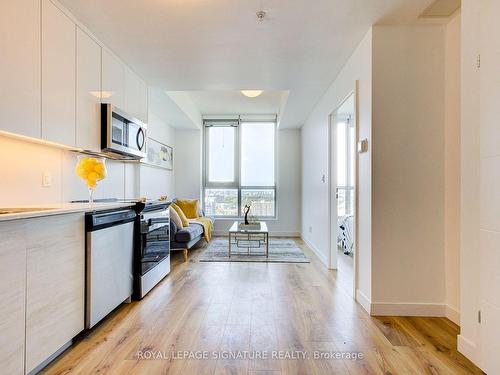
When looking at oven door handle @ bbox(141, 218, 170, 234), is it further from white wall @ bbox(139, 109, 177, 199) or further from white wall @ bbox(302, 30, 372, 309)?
white wall @ bbox(302, 30, 372, 309)

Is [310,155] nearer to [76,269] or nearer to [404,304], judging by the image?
[404,304]

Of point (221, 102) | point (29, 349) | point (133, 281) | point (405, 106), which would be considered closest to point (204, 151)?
point (221, 102)

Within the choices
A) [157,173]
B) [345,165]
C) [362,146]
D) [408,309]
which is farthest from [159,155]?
[408,309]

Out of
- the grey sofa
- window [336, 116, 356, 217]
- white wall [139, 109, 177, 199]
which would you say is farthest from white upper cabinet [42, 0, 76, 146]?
window [336, 116, 356, 217]

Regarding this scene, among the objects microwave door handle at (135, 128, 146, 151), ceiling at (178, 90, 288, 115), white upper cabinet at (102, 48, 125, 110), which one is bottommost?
microwave door handle at (135, 128, 146, 151)

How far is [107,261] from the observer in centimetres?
225

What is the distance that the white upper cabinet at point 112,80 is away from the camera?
276 centimetres

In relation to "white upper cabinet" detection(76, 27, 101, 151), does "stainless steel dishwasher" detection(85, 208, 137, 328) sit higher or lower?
lower

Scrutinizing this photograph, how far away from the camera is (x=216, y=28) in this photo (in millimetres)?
2465

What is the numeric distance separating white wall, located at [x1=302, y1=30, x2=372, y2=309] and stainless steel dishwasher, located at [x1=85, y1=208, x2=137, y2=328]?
6.91ft

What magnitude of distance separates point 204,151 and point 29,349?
18.3 ft

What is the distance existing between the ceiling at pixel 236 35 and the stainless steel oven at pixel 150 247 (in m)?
1.52

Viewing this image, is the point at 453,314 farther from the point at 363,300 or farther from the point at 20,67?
the point at 20,67

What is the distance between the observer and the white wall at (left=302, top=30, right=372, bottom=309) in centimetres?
254
